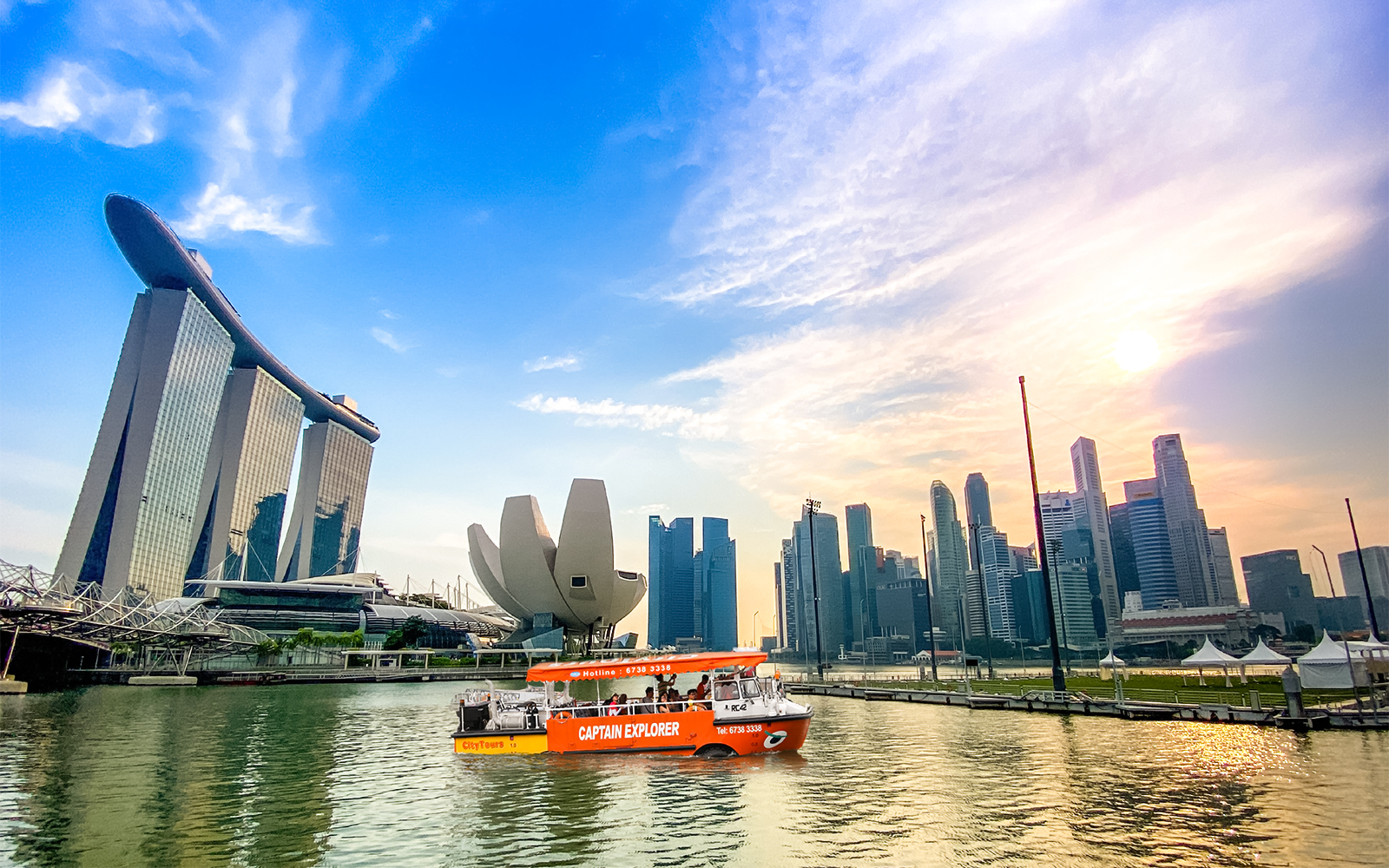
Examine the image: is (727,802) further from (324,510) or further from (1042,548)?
(324,510)

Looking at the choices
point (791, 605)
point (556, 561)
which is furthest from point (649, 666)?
point (791, 605)

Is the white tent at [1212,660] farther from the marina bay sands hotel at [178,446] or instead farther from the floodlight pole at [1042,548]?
the marina bay sands hotel at [178,446]

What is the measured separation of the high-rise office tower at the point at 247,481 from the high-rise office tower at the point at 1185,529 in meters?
176

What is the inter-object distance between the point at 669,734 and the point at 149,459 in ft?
388

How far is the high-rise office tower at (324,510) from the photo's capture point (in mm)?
174750

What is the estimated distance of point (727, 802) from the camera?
14297 millimetres

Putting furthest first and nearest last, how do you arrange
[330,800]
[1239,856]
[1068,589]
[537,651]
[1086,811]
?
[1068,589] < [537,651] < [330,800] < [1086,811] < [1239,856]

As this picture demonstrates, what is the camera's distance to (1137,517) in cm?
16025

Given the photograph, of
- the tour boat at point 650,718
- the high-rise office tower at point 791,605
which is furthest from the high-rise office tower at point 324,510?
the tour boat at point 650,718

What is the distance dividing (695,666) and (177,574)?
128m

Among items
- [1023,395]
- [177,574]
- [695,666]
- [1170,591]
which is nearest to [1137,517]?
[1170,591]

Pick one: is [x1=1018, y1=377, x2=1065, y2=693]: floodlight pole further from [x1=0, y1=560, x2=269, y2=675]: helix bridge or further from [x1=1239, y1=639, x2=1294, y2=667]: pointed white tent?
[x1=0, y1=560, x2=269, y2=675]: helix bridge

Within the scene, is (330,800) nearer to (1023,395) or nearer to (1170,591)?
(1023,395)

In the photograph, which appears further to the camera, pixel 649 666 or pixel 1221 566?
pixel 1221 566
